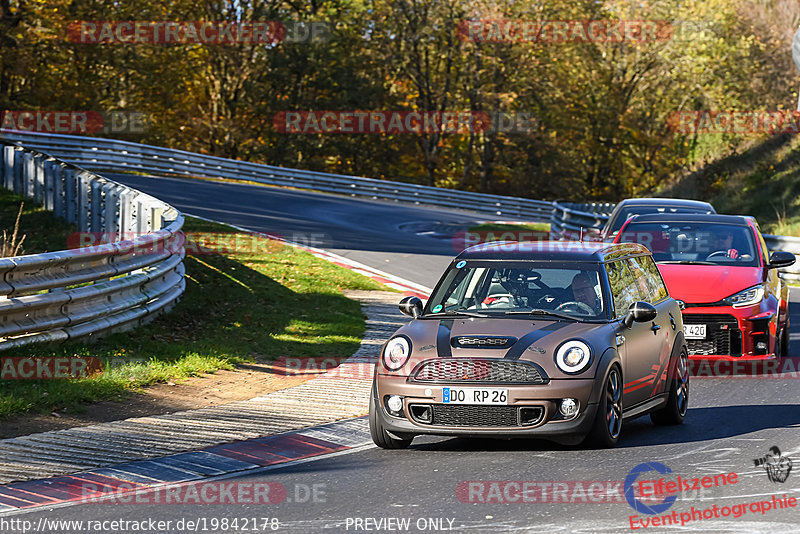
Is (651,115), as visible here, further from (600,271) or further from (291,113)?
(600,271)

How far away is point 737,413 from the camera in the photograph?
998cm

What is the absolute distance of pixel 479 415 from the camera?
802cm

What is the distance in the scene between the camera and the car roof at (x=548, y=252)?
30.3 feet

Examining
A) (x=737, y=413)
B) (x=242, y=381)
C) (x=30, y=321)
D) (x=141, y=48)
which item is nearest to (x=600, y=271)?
(x=737, y=413)

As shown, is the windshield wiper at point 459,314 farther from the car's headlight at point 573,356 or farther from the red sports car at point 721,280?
the red sports car at point 721,280

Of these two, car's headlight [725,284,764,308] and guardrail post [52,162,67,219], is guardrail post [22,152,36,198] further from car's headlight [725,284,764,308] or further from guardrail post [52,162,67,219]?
car's headlight [725,284,764,308]

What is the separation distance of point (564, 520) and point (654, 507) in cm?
65

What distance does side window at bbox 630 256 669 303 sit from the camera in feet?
32.6

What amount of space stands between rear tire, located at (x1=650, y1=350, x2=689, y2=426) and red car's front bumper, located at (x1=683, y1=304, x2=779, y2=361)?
2.29m

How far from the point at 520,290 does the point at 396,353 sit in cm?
134

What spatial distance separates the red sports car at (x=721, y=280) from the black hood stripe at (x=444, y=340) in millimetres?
4344

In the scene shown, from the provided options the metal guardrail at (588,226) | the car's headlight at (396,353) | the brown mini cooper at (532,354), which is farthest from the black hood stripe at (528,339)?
the metal guardrail at (588,226)

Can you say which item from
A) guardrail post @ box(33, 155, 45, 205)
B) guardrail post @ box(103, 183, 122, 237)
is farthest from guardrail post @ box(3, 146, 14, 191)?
guardrail post @ box(103, 183, 122, 237)

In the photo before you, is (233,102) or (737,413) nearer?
(737,413)
